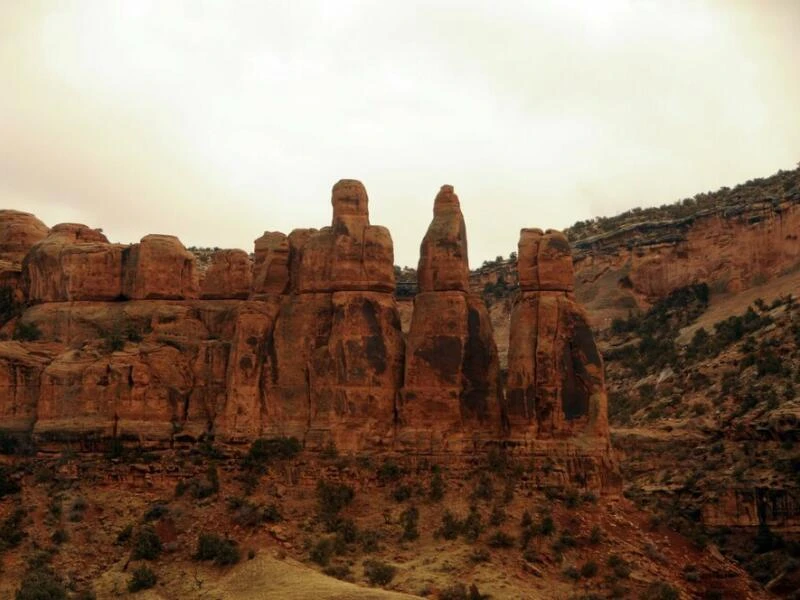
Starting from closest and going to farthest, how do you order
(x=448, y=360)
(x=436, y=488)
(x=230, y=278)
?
(x=436, y=488) < (x=448, y=360) < (x=230, y=278)

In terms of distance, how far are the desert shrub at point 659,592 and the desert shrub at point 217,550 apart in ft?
48.0

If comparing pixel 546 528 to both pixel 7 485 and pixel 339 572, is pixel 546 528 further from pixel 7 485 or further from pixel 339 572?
pixel 7 485

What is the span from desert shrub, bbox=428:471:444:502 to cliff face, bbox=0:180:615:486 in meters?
1.26

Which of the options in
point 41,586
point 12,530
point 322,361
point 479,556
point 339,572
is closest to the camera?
point 41,586

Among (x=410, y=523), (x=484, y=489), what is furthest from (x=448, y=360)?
(x=410, y=523)

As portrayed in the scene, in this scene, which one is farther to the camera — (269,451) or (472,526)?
(269,451)

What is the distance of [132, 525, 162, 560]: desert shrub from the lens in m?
55.6

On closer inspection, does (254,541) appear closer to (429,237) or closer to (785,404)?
(429,237)

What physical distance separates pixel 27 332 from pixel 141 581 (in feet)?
50.7

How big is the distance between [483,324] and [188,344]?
1240cm

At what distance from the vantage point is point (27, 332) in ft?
213

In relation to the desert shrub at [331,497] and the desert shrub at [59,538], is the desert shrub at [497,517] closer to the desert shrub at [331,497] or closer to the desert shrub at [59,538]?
the desert shrub at [331,497]

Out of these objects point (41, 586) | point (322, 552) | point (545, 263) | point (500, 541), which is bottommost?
point (41, 586)

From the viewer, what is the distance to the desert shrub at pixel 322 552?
54344 millimetres
